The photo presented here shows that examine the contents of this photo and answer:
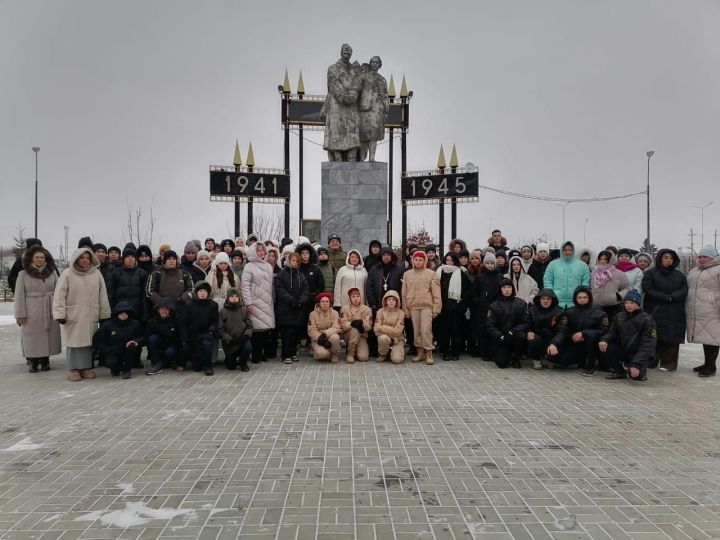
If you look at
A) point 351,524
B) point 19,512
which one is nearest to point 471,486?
point 351,524

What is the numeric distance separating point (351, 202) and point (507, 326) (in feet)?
20.7

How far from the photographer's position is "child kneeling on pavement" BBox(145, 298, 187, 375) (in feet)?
22.0

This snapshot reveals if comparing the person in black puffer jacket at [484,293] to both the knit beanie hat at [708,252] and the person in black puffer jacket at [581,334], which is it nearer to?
the person in black puffer jacket at [581,334]

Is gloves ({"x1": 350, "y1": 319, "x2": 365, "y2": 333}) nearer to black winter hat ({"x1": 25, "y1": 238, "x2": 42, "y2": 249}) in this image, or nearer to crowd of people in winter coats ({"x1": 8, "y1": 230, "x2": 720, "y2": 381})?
crowd of people in winter coats ({"x1": 8, "y1": 230, "x2": 720, "y2": 381})

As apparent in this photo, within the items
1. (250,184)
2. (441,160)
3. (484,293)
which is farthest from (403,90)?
(484,293)

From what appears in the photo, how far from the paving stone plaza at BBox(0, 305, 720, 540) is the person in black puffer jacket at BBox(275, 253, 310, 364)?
58.1 inches

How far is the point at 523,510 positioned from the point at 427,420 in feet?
5.62

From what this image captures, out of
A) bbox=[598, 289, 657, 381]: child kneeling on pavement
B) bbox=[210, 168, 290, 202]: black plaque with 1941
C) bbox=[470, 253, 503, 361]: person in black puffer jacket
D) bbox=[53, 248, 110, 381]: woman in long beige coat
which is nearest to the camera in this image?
bbox=[598, 289, 657, 381]: child kneeling on pavement

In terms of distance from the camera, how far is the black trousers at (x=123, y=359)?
6.40 m

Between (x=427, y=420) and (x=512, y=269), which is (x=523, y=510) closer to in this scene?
(x=427, y=420)

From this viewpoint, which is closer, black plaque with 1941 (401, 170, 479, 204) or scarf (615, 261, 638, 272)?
scarf (615, 261, 638, 272)

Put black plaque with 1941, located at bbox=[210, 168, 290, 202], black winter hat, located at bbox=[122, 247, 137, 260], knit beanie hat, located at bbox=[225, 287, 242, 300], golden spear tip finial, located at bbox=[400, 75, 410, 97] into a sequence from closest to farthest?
knit beanie hat, located at bbox=[225, 287, 242, 300], black winter hat, located at bbox=[122, 247, 137, 260], black plaque with 1941, located at bbox=[210, 168, 290, 202], golden spear tip finial, located at bbox=[400, 75, 410, 97]

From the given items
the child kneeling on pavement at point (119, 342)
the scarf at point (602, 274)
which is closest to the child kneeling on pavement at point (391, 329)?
the scarf at point (602, 274)

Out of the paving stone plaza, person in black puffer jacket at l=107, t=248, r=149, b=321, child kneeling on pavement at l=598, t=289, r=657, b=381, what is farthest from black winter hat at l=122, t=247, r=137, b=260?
child kneeling on pavement at l=598, t=289, r=657, b=381
